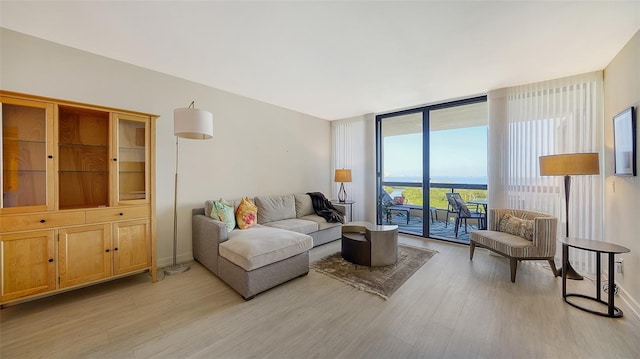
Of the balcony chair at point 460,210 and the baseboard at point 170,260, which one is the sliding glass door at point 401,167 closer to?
the balcony chair at point 460,210

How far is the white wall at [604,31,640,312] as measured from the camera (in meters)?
2.04

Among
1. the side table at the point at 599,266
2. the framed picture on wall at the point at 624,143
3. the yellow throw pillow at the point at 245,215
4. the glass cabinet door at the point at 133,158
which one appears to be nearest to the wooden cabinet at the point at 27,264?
the glass cabinet door at the point at 133,158

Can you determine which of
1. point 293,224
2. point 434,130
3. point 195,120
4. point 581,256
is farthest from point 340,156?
point 581,256

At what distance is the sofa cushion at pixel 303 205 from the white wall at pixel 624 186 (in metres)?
3.93

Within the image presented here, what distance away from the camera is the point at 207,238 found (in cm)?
288

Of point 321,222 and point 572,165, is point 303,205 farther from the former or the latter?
point 572,165

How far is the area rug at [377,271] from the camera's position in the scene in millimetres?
2471

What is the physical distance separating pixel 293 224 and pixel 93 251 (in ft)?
7.51

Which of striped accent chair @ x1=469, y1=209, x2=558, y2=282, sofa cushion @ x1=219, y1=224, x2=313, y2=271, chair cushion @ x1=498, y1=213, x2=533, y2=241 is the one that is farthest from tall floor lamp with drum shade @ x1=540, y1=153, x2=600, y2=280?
sofa cushion @ x1=219, y1=224, x2=313, y2=271

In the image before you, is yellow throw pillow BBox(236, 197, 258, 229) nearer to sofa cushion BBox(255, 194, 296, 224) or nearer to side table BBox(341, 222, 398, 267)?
sofa cushion BBox(255, 194, 296, 224)

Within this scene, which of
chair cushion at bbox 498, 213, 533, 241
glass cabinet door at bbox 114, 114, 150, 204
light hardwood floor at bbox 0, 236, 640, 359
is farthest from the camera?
chair cushion at bbox 498, 213, 533, 241

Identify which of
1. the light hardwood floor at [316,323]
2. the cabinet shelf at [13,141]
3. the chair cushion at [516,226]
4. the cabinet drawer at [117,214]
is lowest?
the light hardwood floor at [316,323]

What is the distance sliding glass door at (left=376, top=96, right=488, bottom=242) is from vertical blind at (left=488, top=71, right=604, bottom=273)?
45cm

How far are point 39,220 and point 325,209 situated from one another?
11.7 ft
